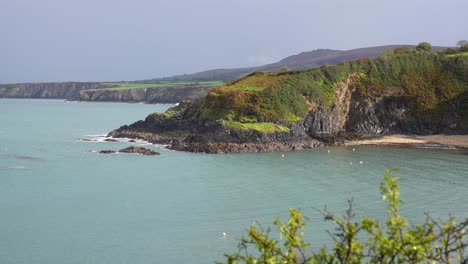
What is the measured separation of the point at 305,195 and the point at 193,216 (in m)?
9.62

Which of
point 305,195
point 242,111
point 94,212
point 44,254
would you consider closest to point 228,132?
point 242,111

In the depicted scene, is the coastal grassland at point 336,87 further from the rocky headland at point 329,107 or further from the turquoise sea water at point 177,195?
the turquoise sea water at point 177,195

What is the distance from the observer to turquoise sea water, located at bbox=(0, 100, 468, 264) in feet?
89.9

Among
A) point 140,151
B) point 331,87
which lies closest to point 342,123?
point 331,87

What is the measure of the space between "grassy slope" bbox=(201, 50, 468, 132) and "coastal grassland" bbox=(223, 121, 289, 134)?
1619mm

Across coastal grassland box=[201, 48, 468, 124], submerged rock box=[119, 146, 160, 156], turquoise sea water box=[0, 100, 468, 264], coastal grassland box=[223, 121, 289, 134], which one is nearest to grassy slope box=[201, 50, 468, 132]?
coastal grassland box=[201, 48, 468, 124]

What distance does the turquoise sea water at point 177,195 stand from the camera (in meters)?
27.4

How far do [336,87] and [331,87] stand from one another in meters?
0.84

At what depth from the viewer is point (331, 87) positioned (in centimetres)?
8344

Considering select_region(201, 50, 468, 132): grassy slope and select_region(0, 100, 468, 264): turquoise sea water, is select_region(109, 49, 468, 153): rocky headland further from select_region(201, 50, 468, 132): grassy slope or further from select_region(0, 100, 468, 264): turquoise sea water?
select_region(0, 100, 468, 264): turquoise sea water

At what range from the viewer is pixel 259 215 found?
33.4 m

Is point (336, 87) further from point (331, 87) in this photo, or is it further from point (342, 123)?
point (342, 123)

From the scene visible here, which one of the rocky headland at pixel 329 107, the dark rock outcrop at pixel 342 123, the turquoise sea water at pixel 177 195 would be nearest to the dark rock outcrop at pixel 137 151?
the turquoise sea water at pixel 177 195

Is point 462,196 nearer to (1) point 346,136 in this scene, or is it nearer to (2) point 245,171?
(2) point 245,171
